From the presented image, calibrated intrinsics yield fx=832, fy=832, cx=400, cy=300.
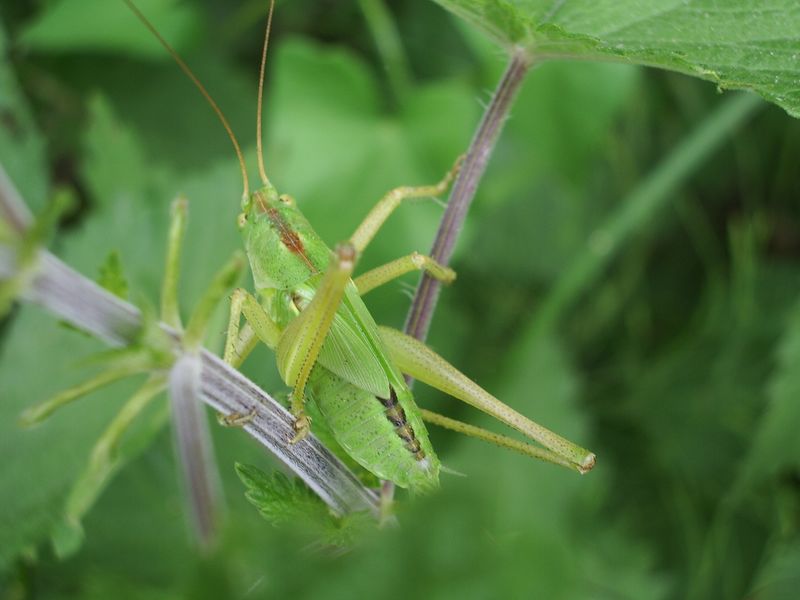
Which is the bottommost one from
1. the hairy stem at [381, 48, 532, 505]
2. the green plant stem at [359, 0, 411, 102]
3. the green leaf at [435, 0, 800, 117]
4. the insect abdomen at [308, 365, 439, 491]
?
the insect abdomen at [308, 365, 439, 491]

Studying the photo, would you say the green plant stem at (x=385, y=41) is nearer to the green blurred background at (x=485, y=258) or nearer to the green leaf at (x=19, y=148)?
the green blurred background at (x=485, y=258)

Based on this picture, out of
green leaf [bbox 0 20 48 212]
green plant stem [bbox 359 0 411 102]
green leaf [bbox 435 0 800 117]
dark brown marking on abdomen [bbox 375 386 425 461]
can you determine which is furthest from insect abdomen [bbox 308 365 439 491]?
green plant stem [bbox 359 0 411 102]

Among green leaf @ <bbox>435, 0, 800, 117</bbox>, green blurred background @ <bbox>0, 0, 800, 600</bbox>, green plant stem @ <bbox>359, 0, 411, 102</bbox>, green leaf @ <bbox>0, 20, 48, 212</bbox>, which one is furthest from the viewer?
green plant stem @ <bbox>359, 0, 411, 102</bbox>

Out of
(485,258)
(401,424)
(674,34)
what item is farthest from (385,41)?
(401,424)

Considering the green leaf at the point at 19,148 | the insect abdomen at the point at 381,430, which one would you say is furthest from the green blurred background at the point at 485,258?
the insect abdomen at the point at 381,430

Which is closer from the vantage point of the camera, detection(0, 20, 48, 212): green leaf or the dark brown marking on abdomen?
the dark brown marking on abdomen

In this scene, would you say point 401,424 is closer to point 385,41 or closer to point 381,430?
point 381,430

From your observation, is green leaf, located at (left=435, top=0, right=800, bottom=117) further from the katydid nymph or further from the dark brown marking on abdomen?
the dark brown marking on abdomen
